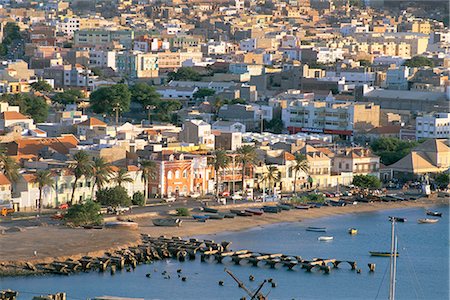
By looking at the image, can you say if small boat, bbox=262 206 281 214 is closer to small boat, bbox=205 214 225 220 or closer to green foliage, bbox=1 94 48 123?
small boat, bbox=205 214 225 220

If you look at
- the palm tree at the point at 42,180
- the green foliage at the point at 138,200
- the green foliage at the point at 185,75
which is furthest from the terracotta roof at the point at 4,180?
the green foliage at the point at 185,75

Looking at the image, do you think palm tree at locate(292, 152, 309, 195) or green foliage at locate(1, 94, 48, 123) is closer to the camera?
palm tree at locate(292, 152, 309, 195)

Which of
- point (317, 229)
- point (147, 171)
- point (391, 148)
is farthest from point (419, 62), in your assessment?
point (317, 229)

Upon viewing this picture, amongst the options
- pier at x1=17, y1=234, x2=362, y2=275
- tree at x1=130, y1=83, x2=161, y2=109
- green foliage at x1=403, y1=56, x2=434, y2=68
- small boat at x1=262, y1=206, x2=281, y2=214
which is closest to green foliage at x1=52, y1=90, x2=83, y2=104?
tree at x1=130, y1=83, x2=161, y2=109

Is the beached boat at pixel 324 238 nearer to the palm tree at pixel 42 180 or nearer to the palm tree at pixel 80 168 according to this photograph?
the palm tree at pixel 80 168

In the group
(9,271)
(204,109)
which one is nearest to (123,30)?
(204,109)
